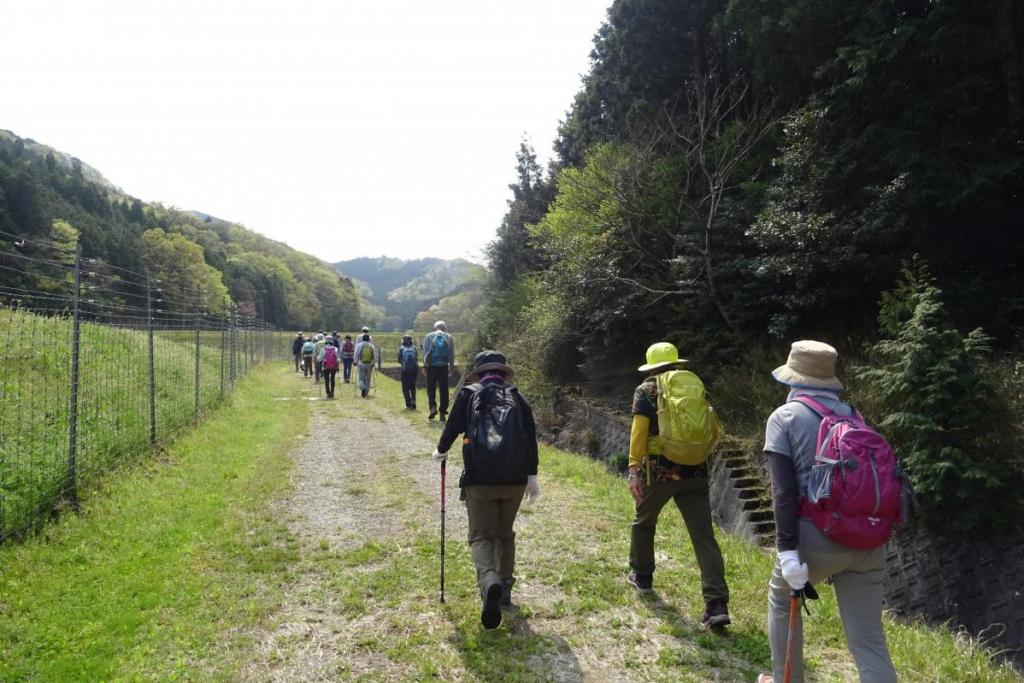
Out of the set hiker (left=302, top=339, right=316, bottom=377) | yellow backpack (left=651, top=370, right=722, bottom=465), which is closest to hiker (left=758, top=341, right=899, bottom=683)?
yellow backpack (left=651, top=370, right=722, bottom=465)

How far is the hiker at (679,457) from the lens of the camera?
4133 mm

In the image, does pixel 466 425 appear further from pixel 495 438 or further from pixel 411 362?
pixel 411 362

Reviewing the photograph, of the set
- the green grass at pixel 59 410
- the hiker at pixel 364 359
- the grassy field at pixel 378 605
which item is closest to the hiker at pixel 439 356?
the green grass at pixel 59 410

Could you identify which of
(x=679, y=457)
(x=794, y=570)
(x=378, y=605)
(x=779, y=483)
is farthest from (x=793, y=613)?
(x=378, y=605)

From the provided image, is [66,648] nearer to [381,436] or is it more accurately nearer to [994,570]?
[994,570]

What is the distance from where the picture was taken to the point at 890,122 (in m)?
9.24

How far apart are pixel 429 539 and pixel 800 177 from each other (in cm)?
857

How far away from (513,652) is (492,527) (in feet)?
2.51

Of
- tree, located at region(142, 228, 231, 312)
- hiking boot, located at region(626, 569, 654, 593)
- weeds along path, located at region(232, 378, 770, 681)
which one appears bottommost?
weeds along path, located at region(232, 378, 770, 681)

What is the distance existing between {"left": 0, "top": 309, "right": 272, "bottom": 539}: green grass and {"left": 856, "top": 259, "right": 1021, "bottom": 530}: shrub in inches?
305

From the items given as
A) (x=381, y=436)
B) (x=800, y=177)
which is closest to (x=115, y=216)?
(x=381, y=436)

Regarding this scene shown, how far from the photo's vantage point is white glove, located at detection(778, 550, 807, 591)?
2.71 metres

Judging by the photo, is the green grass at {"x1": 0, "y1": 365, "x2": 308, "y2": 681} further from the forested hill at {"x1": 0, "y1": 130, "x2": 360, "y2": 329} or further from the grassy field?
the forested hill at {"x1": 0, "y1": 130, "x2": 360, "y2": 329}

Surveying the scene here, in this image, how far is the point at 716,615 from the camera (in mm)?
4090
